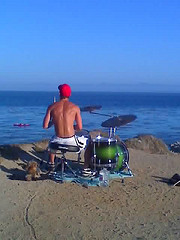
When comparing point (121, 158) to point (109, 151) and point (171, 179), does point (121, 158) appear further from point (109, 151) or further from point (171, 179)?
point (171, 179)

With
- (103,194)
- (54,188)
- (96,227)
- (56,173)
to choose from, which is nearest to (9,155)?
(56,173)

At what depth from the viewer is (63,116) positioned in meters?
8.27

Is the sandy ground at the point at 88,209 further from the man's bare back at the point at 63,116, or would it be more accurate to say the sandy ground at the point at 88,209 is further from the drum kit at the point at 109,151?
the man's bare back at the point at 63,116

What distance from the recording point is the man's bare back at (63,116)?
27.2 feet

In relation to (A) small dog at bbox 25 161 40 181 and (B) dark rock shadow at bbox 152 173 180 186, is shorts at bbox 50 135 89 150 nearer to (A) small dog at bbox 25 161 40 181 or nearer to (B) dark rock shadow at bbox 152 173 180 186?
(A) small dog at bbox 25 161 40 181

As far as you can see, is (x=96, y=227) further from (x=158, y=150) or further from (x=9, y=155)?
(x=158, y=150)

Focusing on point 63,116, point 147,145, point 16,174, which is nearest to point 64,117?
point 63,116

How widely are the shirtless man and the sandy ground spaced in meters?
0.91

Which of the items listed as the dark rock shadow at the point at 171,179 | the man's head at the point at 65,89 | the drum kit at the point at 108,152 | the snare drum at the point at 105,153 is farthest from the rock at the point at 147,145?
the man's head at the point at 65,89

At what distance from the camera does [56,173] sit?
28.6ft

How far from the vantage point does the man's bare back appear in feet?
27.2

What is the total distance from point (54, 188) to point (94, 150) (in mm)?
1154

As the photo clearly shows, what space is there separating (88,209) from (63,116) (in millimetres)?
2170

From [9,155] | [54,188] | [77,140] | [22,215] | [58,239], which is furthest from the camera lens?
[9,155]
